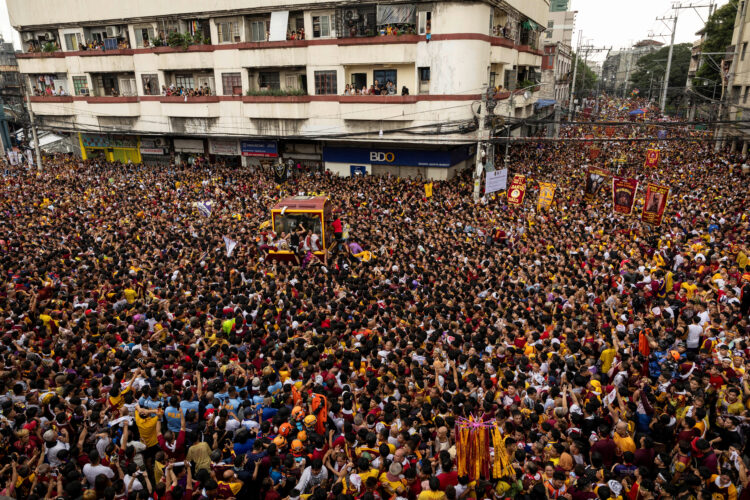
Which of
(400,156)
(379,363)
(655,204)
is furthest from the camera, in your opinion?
(400,156)

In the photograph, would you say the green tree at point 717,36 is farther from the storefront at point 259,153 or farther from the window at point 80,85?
the window at point 80,85

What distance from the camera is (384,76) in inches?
1003

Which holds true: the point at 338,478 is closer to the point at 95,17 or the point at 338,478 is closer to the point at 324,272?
the point at 324,272

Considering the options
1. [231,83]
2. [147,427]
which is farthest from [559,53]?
[147,427]

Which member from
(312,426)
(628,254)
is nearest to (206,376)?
(312,426)

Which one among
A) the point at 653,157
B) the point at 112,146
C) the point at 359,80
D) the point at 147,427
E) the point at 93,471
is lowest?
the point at 147,427

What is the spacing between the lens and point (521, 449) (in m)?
5.48

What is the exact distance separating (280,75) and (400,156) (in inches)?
346

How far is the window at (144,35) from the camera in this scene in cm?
2977

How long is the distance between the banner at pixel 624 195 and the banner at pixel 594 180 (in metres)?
2.14

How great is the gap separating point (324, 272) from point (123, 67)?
26294mm

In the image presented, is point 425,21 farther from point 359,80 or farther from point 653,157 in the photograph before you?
point 653,157

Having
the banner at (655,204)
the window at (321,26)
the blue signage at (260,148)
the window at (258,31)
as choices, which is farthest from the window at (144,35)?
the banner at (655,204)

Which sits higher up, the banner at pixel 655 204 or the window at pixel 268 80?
the window at pixel 268 80
